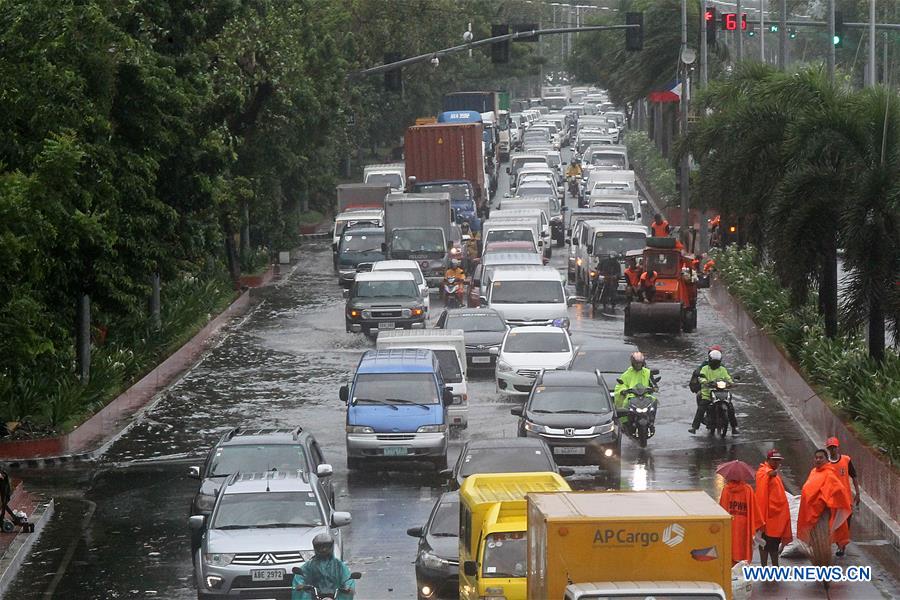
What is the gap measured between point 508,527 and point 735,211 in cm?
2212

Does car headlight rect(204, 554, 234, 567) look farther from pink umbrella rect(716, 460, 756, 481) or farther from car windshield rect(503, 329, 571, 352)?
car windshield rect(503, 329, 571, 352)

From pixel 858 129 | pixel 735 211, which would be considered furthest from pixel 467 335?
pixel 858 129

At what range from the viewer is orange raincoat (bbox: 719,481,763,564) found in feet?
59.4

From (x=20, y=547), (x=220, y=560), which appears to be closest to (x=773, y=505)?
(x=220, y=560)

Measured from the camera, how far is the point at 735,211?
37281 mm

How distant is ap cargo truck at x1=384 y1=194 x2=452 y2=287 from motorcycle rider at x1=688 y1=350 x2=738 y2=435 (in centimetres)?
2002

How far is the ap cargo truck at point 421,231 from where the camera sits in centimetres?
4934

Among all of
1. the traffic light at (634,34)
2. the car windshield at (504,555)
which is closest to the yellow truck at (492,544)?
the car windshield at (504,555)

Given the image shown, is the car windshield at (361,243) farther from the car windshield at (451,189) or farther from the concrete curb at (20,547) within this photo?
the concrete curb at (20,547)

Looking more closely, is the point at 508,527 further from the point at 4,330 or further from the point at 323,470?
the point at 4,330

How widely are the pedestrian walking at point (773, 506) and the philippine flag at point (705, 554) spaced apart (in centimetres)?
553

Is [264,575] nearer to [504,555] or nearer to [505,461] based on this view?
[504,555]

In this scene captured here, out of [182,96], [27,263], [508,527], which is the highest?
[182,96]

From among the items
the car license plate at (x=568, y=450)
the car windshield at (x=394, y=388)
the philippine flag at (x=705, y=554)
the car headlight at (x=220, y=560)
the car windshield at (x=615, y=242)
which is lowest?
the car license plate at (x=568, y=450)
